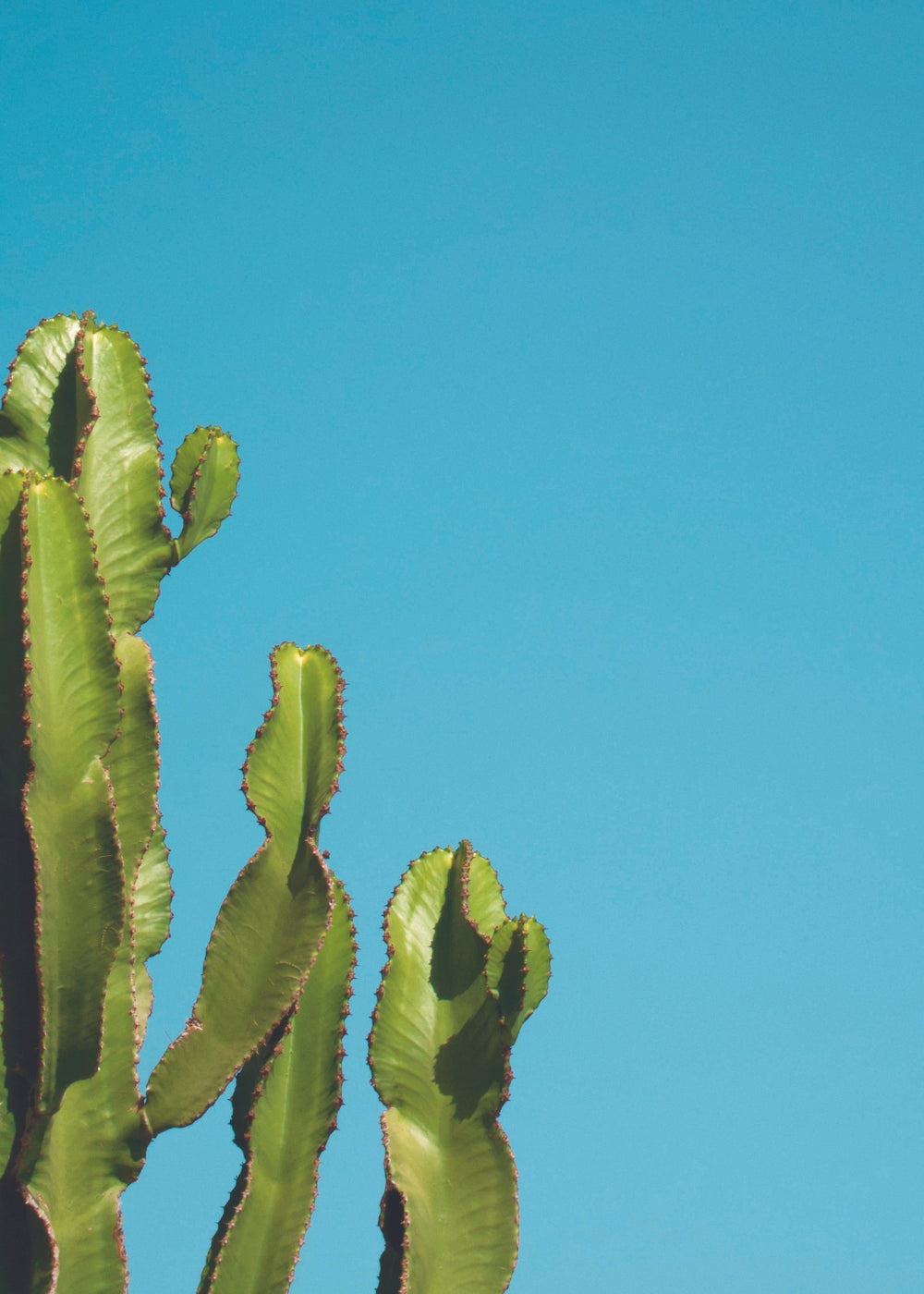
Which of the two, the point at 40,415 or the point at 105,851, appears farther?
the point at 40,415

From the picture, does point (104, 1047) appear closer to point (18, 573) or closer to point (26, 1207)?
point (26, 1207)

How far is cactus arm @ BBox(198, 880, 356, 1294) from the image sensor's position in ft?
12.2

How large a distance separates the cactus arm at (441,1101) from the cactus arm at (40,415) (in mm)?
1413

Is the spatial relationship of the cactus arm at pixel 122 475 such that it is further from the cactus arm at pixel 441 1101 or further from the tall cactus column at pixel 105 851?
the cactus arm at pixel 441 1101

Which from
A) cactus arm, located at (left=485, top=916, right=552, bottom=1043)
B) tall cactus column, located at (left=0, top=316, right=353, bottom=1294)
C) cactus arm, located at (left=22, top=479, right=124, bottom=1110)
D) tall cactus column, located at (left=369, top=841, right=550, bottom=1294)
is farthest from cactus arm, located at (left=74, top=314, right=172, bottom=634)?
cactus arm, located at (left=485, top=916, right=552, bottom=1043)

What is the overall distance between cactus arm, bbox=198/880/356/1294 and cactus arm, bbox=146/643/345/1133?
0.09 m

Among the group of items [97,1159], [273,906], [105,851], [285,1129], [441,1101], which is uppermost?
[273,906]

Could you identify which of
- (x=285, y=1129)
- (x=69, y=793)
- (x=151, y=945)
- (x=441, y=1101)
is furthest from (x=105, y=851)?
(x=441, y=1101)

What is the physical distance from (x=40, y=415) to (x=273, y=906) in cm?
136

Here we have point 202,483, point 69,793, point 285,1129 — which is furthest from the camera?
point 202,483

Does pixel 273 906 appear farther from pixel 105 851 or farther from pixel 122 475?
pixel 122 475

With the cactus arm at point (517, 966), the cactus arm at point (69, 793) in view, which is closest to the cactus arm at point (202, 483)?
the cactus arm at point (69, 793)

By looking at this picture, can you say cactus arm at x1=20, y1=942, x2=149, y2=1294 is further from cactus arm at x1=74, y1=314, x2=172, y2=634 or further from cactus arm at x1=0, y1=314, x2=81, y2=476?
cactus arm at x1=0, y1=314, x2=81, y2=476

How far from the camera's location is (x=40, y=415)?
13.0ft
